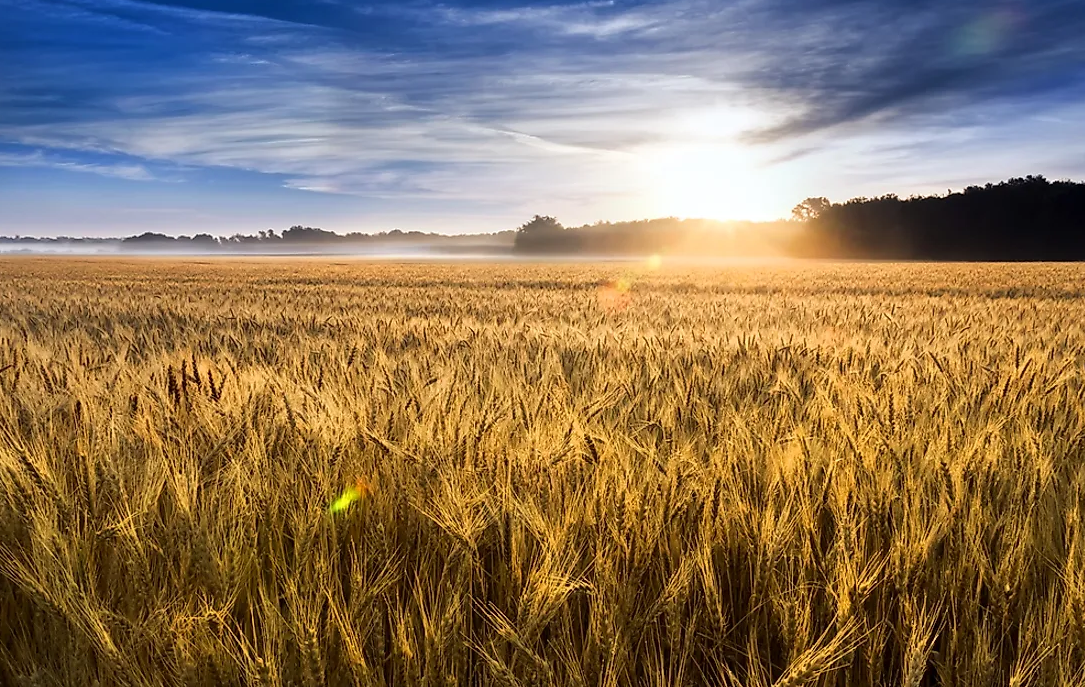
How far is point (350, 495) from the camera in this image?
181 centimetres

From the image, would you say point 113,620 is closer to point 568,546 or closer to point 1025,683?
point 568,546

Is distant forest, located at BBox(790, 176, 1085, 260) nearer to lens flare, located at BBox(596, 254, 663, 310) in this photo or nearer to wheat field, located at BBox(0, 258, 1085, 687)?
lens flare, located at BBox(596, 254, 663, 310)

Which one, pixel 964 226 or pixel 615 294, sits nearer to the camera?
pixel 615 294

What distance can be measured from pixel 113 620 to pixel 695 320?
6.31m

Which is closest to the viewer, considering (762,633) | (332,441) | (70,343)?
(762,633)

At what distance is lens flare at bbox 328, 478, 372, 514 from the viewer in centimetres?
173

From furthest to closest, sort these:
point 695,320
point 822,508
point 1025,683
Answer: point 695,320, point 822,508, point 1025,683

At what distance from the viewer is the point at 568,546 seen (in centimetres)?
151

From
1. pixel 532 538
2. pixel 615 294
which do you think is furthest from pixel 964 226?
pixel 532 538

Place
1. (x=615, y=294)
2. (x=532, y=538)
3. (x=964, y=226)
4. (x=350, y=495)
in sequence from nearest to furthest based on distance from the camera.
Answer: (x=532, y=538), (x=350, y=495), (x=615, y=294), (x=964, y=226)

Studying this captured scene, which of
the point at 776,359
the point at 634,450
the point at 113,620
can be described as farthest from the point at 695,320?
the point at 113,620

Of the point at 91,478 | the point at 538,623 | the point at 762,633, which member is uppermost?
the point at 91,478

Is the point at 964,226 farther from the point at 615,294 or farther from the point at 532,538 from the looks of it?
the point at 532,538

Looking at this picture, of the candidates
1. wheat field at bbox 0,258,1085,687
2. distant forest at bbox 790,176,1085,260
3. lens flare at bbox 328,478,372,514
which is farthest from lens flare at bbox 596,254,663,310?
distant forest at bbox 790,176,1085,260
